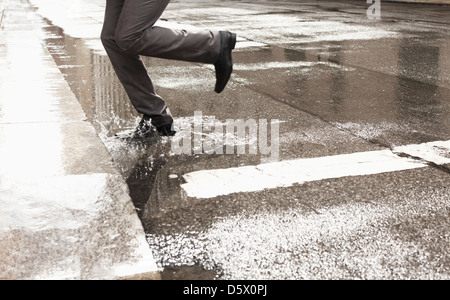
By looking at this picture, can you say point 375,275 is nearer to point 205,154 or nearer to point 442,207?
point 442,207

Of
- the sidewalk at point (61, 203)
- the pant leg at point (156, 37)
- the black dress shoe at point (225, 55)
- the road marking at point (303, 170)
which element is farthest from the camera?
the black dress shoe at point (225, 55)

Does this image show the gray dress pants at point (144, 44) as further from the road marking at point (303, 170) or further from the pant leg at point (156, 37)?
the road marking at point (303, 170)

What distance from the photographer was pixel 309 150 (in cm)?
420

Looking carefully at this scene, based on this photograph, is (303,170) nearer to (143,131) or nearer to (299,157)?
(299,157)

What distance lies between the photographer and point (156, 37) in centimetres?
401

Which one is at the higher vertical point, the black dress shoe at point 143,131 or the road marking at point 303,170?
the black dress shoe at point 143,131

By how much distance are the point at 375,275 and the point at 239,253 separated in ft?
1.92

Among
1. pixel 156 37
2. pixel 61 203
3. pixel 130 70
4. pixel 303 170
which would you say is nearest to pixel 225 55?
pixel 156 37

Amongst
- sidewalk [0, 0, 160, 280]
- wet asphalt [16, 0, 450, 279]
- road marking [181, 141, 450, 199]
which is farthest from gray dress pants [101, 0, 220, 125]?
road marking [181, 141, 450, 199]

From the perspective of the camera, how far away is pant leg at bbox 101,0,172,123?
4.23 metres

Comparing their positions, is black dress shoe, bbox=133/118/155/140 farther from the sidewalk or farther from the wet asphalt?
the sidewalk

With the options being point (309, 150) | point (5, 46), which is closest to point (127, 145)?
point (309, 150)

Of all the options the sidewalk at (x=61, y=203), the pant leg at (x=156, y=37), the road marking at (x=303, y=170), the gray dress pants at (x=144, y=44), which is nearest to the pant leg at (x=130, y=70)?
the gray dress pants at (x=144, y=44)

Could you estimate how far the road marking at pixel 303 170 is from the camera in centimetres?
350
